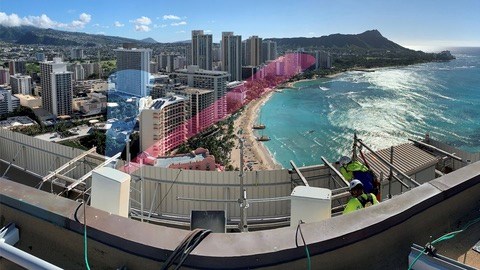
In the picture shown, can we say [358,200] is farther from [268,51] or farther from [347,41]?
[347,41]

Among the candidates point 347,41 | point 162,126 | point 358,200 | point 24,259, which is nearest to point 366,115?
point 162,126

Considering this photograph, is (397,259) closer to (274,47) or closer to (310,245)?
(310,245)

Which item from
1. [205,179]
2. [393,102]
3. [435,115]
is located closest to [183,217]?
[205,179]

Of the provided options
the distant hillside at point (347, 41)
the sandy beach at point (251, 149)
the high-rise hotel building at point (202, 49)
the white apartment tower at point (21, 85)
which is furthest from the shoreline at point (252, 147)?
the distant hillside at point (347, 41)

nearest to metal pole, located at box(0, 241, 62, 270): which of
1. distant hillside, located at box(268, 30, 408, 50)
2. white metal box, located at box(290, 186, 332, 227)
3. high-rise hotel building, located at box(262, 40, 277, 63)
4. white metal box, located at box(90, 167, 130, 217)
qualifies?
white metal box, located at box(90, 167, 130, 217)

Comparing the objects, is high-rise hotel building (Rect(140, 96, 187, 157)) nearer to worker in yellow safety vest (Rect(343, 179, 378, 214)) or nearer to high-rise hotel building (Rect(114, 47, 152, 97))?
high-rise hotel building (Rect(114, 47, 152, 97))

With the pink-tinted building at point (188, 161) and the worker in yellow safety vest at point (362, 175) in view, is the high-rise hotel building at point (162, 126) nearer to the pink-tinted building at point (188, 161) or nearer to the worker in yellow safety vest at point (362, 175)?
the pink-tinted building at point (188, 161)
